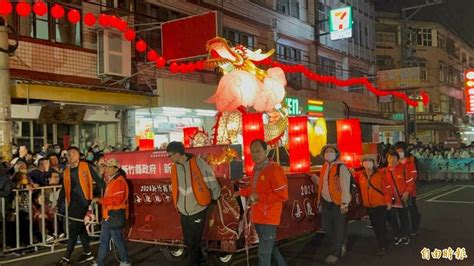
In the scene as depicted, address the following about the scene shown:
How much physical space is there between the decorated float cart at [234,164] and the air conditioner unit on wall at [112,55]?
5863 millimetres

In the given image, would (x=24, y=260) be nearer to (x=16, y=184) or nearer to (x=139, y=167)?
(x=16, y=184)

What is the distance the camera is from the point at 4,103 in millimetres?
10367

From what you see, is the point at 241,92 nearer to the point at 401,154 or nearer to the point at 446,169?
the point at 401,154

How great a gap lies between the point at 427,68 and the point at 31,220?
148ft

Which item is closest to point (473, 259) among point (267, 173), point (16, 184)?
point (267, 173)

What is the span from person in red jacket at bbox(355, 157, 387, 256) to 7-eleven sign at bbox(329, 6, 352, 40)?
65.2 feet

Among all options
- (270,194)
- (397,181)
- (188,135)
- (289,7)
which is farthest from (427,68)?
(270,194)

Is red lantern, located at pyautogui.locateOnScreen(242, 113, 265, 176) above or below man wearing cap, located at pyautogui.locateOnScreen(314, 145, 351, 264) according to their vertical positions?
above

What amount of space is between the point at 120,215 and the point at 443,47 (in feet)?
165

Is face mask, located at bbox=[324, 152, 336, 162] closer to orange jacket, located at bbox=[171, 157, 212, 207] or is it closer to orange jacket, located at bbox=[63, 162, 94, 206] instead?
orange jacket, located at bbox=[171, 157, 212, 207]

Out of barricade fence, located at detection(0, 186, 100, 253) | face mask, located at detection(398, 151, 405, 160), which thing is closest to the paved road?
barricade fence, located at detection(0, 186, 100, 253)

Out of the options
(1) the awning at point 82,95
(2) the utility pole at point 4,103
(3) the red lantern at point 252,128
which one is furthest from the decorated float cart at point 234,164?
(1) the awning at point 82,95

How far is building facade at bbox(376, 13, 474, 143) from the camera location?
45.9 meters

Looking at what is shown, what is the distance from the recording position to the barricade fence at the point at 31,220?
9.24 meters
